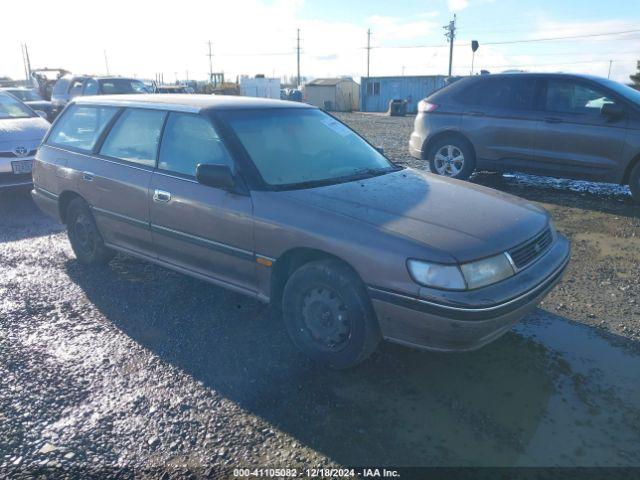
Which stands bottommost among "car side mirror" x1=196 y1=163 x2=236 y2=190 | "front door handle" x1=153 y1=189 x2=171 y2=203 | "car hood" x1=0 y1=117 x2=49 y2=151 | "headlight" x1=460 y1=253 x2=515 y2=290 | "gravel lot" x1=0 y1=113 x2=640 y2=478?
"gravel lot" x1=0 y1=113 x2=640 y2=478

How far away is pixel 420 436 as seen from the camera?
263 cm

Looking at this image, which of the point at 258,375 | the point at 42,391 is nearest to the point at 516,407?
the point at 258,375

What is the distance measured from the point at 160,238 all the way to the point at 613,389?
10.7ft

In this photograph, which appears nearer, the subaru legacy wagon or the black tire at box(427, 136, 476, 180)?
the subaru legacy wagon

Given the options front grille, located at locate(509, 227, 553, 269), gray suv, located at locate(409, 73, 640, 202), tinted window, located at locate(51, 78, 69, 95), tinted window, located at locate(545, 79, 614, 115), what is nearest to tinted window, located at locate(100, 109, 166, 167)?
front grille, located at locate(509, 227, 553, 269)

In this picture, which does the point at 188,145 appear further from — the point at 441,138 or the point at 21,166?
the point at 441,138

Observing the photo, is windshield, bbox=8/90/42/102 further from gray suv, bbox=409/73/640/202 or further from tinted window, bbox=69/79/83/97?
gray suv, bbox=409/73/640/202

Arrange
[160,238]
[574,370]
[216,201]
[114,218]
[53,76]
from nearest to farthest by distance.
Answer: [574,370] < [216,201] < [160,238] < [114,218] < [53,76]

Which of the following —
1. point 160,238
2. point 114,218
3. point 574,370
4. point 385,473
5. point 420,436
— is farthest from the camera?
point 114,218

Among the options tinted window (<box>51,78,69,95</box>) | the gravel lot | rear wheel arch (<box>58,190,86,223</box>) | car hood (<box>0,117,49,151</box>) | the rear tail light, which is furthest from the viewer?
tinted window (<box>51,78,69,95</box>)

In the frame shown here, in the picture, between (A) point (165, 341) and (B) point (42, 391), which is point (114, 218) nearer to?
(A) point (165, 341)

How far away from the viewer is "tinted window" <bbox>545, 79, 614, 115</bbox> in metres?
6.96

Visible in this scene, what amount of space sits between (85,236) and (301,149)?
244 cm

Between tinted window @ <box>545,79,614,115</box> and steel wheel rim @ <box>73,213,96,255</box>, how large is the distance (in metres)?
6.17
